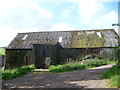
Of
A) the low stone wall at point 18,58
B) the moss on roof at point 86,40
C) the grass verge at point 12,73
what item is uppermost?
the moss on roof at point 86,40

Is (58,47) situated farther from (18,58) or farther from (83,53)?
(18,58)

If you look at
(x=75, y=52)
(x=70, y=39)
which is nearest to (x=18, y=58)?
(x=70, y=39)

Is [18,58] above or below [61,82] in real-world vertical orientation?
above

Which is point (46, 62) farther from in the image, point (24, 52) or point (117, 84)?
point (117, 84)

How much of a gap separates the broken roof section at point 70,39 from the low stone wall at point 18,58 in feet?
2.42

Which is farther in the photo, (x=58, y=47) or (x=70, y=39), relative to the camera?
(x=70, y=39)

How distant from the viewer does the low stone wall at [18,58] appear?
918 inches

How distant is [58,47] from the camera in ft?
72.0

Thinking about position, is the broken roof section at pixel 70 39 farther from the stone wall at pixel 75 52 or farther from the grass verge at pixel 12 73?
the grass verge at pixel 12 73

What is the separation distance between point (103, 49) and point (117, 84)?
16.5 metres

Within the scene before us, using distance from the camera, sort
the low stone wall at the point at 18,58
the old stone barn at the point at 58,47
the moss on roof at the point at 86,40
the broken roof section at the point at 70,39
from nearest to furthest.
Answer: the old stone barn at the point at 58,47 → the moss on roof at the point at 86,40 → the broken roof section at the point at 70,39 → the low stone wall at the point at 18,58

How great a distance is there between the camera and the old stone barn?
Result: 20.9m

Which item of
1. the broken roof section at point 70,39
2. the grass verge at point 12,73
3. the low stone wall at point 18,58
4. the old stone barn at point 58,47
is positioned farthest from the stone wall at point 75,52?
the grass verge at point 12,73

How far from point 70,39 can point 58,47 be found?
3.22m
